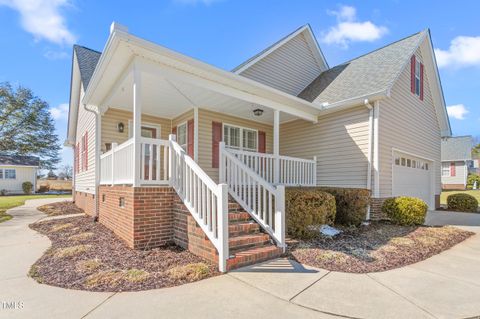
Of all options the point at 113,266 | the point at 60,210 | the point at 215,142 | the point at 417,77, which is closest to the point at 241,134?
the point at 215,142

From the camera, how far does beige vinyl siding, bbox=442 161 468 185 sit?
103 ft

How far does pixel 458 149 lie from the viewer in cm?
Answer: 3212

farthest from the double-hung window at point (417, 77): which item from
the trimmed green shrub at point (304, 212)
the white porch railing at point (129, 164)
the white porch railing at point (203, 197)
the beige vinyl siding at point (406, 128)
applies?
the white porch railing at point (129, 164)

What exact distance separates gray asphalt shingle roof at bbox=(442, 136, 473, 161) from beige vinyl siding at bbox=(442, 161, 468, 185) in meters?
0.94

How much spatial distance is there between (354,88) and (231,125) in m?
4.60

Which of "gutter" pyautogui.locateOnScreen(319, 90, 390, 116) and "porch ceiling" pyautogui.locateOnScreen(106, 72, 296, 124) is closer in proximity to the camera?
"porch ceiling" pyautogui.locateOnScreen(106, 72, 296, 124)

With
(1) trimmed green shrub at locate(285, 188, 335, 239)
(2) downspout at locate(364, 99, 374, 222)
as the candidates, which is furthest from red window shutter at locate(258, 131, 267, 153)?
(1) trimmed green shrub at locate(285, 188, 335, 239)

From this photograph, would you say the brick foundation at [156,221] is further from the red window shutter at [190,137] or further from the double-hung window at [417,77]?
the double-hung window at [417,77]

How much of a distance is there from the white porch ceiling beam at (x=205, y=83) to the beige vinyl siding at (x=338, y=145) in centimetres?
128

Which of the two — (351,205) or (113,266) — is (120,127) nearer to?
(113,266)

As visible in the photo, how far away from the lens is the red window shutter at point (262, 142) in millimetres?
10555

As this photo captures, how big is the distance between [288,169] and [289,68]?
18.9 ft

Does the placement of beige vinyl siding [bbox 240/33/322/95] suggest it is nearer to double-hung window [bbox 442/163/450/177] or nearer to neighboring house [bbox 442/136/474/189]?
neighboring house [bbox 442/136/474/189]

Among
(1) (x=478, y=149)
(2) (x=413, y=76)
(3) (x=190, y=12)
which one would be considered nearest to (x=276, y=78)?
(3) (x=190, y=12)
